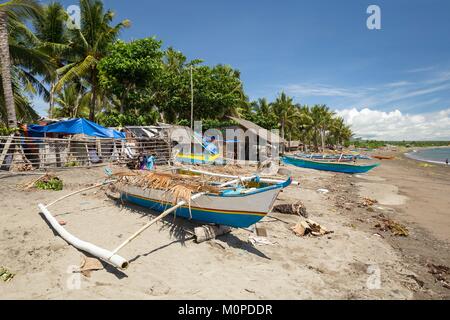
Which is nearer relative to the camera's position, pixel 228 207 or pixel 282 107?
pixel 228 207

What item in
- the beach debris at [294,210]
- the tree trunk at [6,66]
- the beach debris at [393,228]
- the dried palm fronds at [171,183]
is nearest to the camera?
the dried palm fronds at [171,183]

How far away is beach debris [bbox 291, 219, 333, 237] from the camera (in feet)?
23.6

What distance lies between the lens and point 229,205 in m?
5.67

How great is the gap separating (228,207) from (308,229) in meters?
2.97

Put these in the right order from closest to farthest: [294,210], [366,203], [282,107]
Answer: [294,210] < [366,203] < [282,107]

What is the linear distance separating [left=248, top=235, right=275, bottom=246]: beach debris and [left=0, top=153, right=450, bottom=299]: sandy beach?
0.32ft

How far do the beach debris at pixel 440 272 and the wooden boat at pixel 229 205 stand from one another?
3.74 m

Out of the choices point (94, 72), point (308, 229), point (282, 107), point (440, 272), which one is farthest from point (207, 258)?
point (282, 107)

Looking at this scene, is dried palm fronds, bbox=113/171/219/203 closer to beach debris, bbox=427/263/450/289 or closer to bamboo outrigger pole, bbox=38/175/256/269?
bamboo outrigger pole, bbox=38/175/256/269

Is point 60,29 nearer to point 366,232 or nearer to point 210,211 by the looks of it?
point 210,211

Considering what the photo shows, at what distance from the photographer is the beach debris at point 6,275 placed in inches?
164

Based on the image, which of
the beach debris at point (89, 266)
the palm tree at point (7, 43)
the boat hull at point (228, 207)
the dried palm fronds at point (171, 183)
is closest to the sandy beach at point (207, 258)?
the beach debris at point (89, 266)

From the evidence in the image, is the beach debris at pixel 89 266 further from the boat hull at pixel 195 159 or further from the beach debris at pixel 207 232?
the boat hull at pixel 195 159

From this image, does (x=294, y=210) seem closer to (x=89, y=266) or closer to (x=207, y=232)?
(x=207, y=232)
